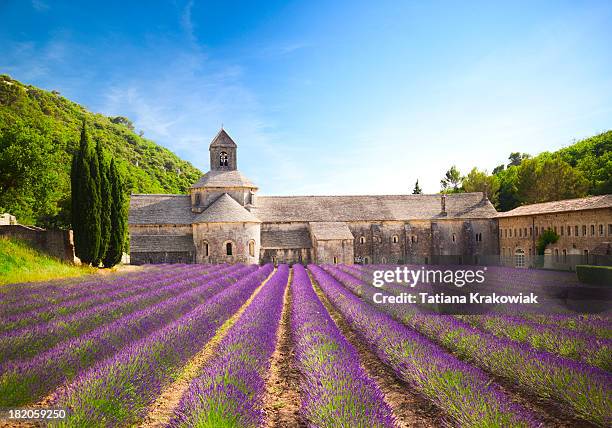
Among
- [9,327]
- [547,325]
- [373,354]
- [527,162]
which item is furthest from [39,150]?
[527,162]

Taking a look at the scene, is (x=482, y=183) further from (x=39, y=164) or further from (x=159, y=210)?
(x=39, y=164)

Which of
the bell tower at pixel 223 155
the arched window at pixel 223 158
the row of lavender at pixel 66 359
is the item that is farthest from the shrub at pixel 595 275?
the arched window at pixel 223 158

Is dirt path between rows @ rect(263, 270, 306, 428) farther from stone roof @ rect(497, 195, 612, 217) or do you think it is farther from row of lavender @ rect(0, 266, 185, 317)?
stone roof @ rect(497, 195, 612, 217)

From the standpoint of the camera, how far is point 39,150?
25.2 m

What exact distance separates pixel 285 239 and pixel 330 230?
4532 millimetres

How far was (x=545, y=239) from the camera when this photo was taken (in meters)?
33.1

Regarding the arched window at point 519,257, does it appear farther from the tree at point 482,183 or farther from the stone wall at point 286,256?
the tree at point 482,183

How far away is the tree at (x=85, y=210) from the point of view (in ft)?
80.4

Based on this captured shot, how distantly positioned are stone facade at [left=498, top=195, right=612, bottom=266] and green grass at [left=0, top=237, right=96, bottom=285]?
1253 inches

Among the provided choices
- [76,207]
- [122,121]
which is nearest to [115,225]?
[76,207]

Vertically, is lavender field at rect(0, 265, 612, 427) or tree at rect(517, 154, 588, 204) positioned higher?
tree at rect(517, 154, 588, 204)

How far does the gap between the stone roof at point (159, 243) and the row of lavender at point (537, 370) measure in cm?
3094

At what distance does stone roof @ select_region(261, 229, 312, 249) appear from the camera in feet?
125

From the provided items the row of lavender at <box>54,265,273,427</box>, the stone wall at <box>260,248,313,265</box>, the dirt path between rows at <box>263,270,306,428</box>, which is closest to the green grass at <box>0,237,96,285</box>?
→ the row of lavender at <box>54,265,273,427</box>
